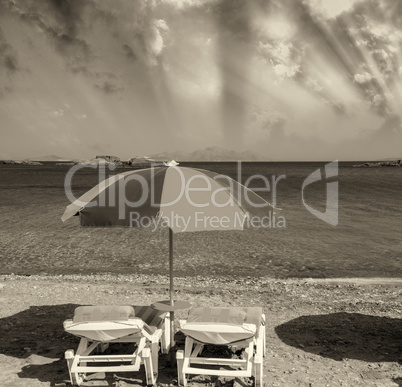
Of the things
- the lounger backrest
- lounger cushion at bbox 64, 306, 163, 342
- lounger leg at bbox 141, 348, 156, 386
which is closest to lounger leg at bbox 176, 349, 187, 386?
lounger leg at bbox 141, 348, 156, 386

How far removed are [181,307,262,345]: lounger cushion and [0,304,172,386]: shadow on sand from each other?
94 centimetres

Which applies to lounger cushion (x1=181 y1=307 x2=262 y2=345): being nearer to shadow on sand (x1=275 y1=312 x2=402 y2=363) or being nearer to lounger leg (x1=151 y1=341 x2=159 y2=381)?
lounger leg (x1=151 y1=341 x2=159 y2=381)

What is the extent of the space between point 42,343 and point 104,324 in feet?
7.55

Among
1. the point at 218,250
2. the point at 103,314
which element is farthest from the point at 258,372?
the point at 218,250

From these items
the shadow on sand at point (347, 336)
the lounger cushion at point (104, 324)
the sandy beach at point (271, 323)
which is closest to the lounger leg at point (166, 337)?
the sandy beach at point (271, 323)

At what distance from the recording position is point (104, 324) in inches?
235

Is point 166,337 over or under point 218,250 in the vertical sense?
under

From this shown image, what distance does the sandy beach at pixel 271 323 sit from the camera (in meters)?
6.39

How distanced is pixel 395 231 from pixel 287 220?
6.50m

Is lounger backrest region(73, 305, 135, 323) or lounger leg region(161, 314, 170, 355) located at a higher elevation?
lounger backrest region(73, 305, 135, 323)

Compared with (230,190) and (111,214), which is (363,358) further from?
(111,214)

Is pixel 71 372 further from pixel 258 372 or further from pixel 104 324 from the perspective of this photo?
pixel 258 372

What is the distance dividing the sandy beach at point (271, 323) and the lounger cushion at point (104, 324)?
2.49 ft

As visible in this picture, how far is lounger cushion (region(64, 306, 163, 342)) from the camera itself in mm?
5961
